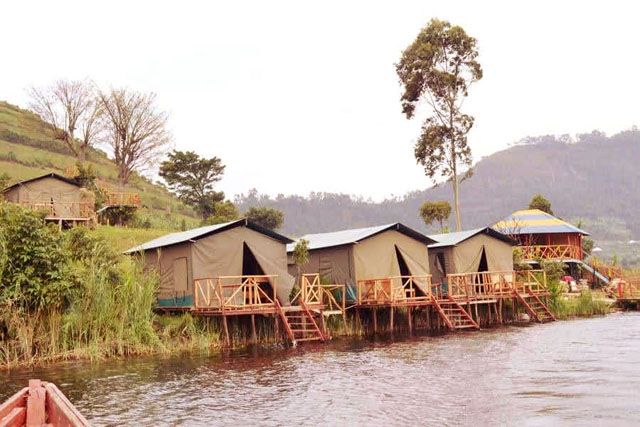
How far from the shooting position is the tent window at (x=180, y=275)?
28.1 m

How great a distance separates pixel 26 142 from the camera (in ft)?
261

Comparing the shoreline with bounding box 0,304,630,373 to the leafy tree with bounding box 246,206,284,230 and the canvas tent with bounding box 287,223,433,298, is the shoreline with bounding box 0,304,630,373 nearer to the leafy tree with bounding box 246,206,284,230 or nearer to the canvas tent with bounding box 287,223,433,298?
the canvas tent with bounding box 287,223,433,298

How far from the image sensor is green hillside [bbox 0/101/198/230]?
224ft

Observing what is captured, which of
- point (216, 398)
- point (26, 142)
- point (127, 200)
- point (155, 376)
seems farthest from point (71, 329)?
point (26, 142)

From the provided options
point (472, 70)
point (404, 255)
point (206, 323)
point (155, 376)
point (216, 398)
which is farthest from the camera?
point (472, 70)

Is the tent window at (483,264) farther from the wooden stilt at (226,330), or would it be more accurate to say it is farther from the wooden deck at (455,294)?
the wooden stilt at (226,330)

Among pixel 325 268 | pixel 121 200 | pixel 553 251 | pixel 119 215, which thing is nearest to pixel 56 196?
pixel 121 200

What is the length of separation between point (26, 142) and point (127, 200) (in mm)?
32496

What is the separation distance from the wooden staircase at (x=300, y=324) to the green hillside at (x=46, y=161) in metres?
32.8

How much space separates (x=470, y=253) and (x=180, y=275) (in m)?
17.1

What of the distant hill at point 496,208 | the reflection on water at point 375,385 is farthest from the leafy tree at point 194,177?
the distant hill at point 496,208

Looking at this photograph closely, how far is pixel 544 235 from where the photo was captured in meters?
54.2

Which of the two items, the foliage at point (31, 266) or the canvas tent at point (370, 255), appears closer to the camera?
the foliage at point (31, 266)

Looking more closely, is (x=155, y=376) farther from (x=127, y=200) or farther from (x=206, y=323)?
(x=127, y=200)
